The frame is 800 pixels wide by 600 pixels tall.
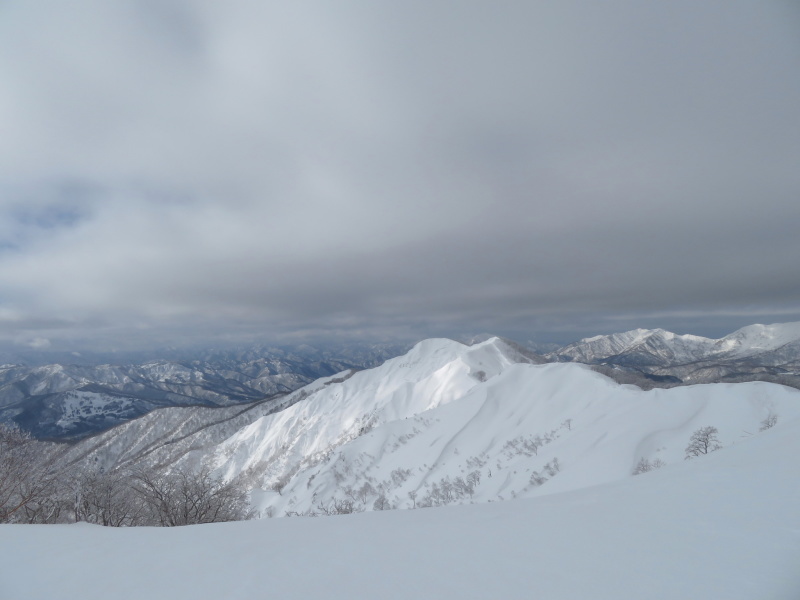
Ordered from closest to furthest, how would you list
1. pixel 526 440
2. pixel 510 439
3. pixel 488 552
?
pixel 488 552
pixel 526 440
pixel 510 439

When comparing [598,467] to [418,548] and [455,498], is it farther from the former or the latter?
[418,548]

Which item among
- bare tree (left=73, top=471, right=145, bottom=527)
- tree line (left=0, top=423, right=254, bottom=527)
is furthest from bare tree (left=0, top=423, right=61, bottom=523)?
bare tree (left=73, top=471, right=145, bottom=527)

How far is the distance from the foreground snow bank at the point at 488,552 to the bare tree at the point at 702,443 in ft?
46.6

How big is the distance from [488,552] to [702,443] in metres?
21.8

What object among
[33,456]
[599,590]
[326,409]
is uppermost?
[599,590]

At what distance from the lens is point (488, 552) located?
16.1 feet

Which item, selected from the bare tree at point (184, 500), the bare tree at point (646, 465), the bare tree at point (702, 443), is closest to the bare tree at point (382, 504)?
the bare tree at point (184, 500)

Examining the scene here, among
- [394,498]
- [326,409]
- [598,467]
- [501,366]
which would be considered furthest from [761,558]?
[326,409]

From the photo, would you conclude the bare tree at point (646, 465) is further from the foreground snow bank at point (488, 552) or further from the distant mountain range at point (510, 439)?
the foreground snow bank at point (488, 552)

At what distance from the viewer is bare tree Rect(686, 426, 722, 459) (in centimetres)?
1839

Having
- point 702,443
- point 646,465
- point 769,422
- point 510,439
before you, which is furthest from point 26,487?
point 769,422

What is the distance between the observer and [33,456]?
55.1ft

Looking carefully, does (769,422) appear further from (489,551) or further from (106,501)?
(106,501)

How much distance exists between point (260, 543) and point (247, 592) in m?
1.87
